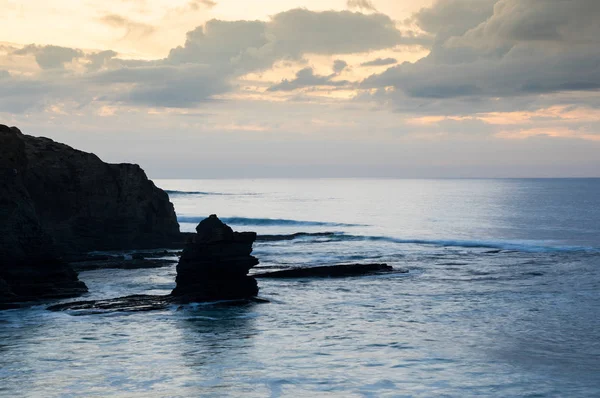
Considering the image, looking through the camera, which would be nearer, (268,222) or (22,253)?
(22,253)

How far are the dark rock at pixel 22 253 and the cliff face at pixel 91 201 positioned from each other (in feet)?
64.7

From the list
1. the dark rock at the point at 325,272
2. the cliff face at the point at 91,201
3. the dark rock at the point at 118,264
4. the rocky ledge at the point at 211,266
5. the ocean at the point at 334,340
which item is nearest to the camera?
the ocean at the point at 334,340

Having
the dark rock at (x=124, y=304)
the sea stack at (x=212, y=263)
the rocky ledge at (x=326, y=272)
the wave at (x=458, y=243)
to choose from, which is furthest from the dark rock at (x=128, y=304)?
the wave at (x=458, y=243)

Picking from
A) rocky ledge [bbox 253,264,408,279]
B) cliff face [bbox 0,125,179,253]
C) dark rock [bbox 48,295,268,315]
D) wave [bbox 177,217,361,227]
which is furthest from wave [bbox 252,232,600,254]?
dark rock [bbox 48,295,268,315]

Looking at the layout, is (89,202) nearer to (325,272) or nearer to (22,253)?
(325,272)

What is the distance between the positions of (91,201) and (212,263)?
96.3 feet

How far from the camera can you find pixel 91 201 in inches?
2403

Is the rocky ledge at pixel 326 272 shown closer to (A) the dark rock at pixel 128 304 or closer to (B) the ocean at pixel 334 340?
(B) the ocean at pixel 334 340

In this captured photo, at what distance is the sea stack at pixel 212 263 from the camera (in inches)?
1380

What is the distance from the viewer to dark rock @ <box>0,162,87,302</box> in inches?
1337

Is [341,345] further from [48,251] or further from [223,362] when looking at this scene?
[48,251]

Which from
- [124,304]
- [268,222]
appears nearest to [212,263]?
[124,304]

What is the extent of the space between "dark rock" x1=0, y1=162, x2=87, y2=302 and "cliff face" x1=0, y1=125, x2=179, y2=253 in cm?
1971

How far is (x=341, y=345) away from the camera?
85.9 feet
